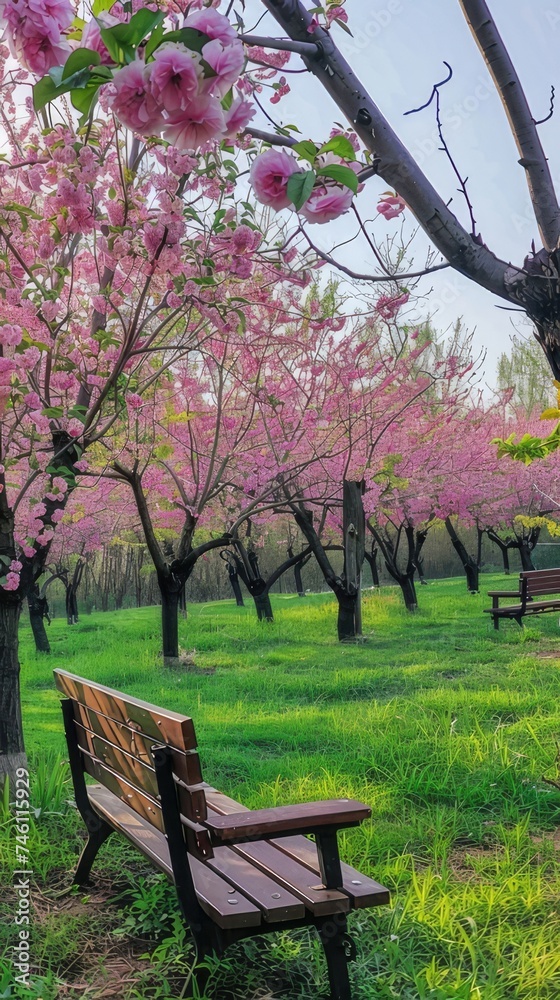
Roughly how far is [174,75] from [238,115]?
32 cm

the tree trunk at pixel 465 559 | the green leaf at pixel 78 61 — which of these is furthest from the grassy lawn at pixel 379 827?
the tree trunk at pixel 465 559

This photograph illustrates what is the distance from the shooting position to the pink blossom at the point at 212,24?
1144 mm

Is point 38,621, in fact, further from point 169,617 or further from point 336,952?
point 336,952

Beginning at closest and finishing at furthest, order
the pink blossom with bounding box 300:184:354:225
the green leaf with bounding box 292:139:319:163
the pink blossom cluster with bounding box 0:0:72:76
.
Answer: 1. the pink blossom cluster with bounding box 0:0:72:76
2. the green leaf with bounding box 292:139:319:163
3. the pink blossom with bounding box 300:184:354:225

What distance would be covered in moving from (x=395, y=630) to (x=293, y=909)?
1122cm

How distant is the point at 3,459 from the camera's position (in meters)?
4.43

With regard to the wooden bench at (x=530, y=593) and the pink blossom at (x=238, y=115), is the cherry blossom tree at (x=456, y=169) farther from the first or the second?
the wooden bench at (x=530, y=593)

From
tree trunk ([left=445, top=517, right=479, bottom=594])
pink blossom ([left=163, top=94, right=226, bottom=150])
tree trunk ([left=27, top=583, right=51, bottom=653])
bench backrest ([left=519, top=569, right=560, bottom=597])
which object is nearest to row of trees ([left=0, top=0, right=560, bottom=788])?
pink blossom ([left=163, top=94, right=226, bottom=150])

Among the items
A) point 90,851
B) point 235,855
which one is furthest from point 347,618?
point 235,855

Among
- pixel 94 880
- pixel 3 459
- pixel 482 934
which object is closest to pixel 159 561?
pixel 3 459

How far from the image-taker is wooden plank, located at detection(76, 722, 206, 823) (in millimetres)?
2359

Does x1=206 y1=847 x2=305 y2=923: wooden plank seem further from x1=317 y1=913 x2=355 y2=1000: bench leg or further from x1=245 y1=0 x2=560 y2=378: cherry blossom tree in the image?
x1=245 y1=0 x2=560 y2=378: cherry blossom tree

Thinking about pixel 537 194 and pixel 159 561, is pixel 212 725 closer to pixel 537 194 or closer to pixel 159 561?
pixel 159 561

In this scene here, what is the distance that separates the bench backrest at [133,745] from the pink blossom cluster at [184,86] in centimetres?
154
